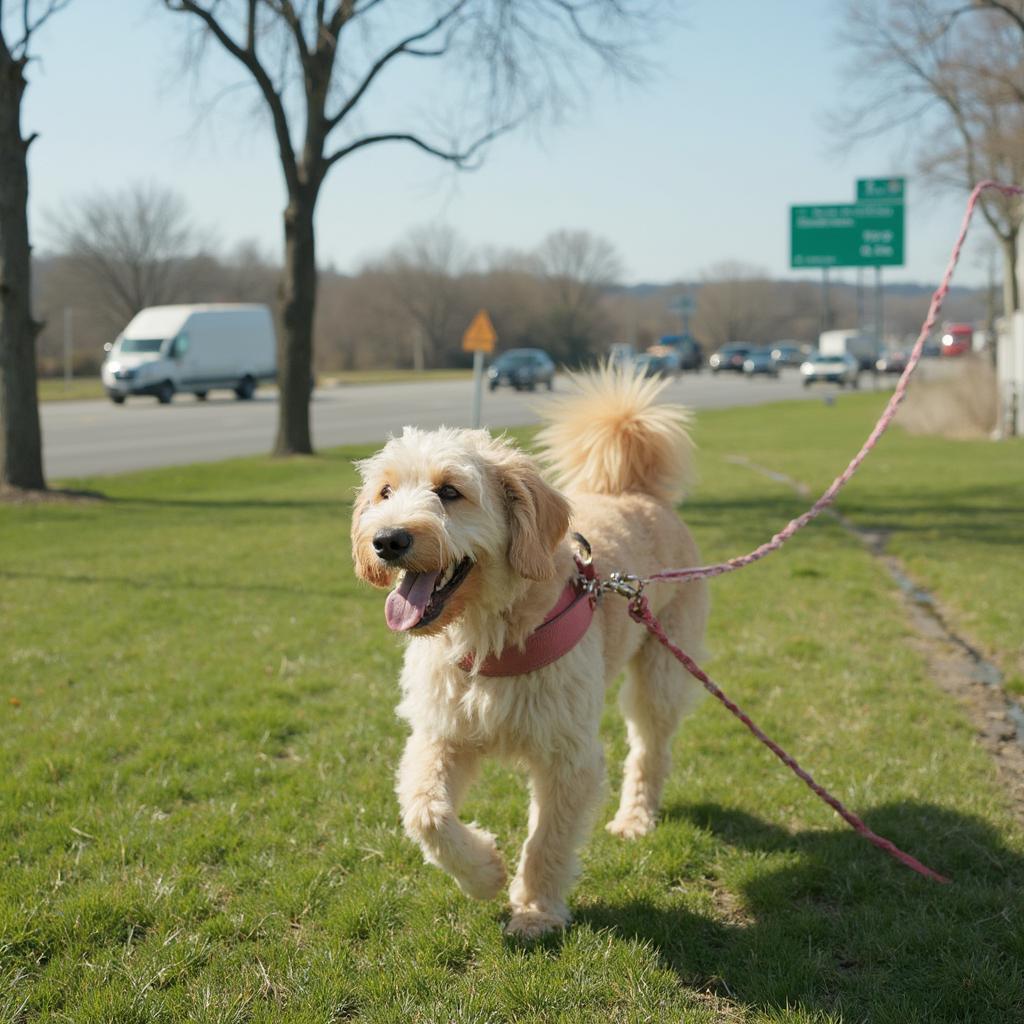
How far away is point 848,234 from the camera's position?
38.7 m

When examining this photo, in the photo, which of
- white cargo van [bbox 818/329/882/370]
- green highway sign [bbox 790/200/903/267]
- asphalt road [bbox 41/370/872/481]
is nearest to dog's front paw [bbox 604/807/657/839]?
asphalt road [bbox 41/370/872/481]

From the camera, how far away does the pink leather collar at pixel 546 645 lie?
349 cm

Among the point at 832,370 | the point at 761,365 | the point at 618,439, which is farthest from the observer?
the point at 761,365

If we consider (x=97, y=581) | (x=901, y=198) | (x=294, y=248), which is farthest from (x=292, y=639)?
(x=901, y=198)

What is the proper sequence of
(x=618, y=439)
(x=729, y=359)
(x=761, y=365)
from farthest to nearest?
(x=729, y=359) < (x=761, y=365) < (x=618, y=439)

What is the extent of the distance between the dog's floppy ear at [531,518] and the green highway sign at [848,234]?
38.2 metres

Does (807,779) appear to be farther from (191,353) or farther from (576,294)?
(576,294)

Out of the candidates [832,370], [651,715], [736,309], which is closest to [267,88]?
[651,715]

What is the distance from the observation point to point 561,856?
11.6 ft

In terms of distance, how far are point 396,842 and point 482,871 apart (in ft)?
2.65

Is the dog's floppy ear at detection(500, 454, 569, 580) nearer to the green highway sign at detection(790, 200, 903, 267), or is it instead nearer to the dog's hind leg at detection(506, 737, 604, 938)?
the dog's hind leg at detection(506, 737, 604, 938)

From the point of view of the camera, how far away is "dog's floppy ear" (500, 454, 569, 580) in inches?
134

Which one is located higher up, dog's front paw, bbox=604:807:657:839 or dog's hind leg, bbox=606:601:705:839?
dog's hind leg, bbox=606:601:705:839

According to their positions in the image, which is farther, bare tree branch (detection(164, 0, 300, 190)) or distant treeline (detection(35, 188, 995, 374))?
distant treeline (detection(35, 188, 995, 374))
